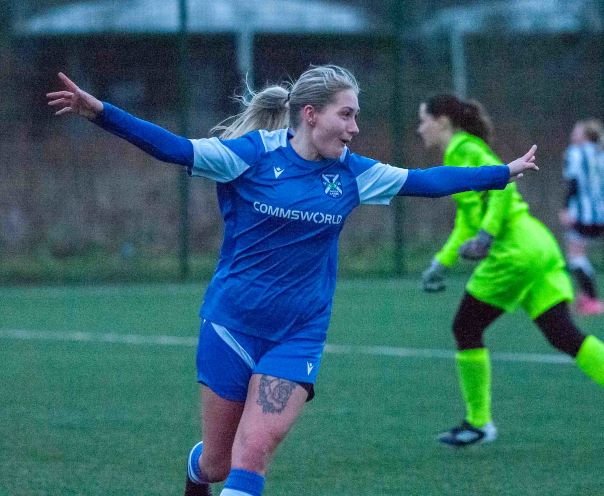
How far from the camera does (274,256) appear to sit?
4.91 metres

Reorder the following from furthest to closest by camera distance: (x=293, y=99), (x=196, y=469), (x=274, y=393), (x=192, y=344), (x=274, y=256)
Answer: (x=192, y=344)
(x=196, y=469)
(x=293, y=99)
(x=274, y=256)
(x=274, y=393)

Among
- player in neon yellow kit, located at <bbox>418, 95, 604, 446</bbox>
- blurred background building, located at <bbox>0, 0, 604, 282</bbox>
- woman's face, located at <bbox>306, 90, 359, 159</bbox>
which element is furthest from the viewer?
blurred background building, located at <bbox>0, 0, 604, 282</bbox>

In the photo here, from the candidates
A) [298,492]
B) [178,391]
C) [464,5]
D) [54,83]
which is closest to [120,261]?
[54,83]

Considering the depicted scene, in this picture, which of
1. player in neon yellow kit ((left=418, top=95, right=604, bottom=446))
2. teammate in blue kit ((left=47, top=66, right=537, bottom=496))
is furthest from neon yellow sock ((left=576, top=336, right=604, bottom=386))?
teammate in blue kit ((left=47, top=66, right=537, bottom=496))

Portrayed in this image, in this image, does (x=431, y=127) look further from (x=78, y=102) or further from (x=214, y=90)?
(x=214, y=90)

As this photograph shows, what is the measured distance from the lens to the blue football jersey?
16.0 feet

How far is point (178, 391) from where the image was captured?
916 cm

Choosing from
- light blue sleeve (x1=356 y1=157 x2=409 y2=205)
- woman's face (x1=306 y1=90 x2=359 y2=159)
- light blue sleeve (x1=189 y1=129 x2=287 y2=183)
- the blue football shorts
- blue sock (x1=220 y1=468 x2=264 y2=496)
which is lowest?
blue sock (x1=220 y1=468 x2=264 y2=496)

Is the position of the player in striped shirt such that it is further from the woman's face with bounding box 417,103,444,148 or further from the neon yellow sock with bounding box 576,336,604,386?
the neon yellow sock with bounding box 576,336,604,386

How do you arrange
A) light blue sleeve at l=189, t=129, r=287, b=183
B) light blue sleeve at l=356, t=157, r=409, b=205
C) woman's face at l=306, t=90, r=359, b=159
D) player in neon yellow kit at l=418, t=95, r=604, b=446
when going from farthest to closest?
player in neon yellow kit at l=418, t=95, r=604, b=446 < light blue sleeve at l=356, t=157, r=409, b=205 < woman's face at l=306, t=90, r=359, b=159 < light blue sleeve at l=189, t=129, r=287, b=183

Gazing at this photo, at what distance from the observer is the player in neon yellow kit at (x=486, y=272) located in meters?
7.39

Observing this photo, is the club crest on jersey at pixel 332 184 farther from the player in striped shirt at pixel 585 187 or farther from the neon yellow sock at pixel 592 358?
the player in striped shirt at pixel 585 187

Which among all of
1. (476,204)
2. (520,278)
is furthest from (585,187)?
(520,278)

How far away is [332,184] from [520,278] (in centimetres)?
279
